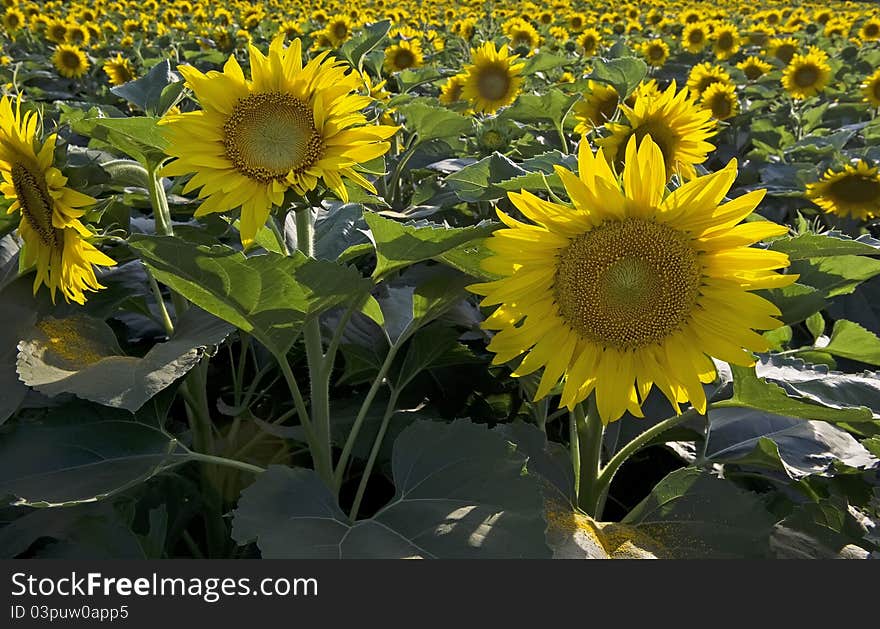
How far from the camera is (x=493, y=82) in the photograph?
3467 millimetres

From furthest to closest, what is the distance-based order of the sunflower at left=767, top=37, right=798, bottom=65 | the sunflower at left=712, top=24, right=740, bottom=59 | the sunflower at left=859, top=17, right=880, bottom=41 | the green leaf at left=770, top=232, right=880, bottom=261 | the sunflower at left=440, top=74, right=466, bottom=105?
the sunflower at left=859, top=17, right=880, bottom=41 → the sunflower at left=712, top=24, right=740, bottom=59 → the sunflower at left=767, top=37, right=798, bottom=65 → the sunflower at left=440, top=74, right=466, bottom=105 → the green leaf at left=770, top=232, right=880, bottom=261

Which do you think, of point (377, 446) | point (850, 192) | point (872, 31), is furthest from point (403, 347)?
point (872, 31)

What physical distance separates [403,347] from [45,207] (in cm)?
73

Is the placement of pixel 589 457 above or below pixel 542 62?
below

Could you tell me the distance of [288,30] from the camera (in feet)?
22.2

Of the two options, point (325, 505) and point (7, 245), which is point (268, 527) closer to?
point (325, 505)

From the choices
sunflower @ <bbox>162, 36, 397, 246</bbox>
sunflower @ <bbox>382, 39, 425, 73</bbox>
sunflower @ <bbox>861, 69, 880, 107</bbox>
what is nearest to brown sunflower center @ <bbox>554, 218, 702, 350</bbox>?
sunflower @ <bbox>162, 36, 397, 246</bbox>

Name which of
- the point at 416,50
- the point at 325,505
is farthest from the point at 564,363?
the point at 416,50

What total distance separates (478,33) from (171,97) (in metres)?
6.39

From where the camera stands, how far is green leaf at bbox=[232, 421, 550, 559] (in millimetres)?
1051

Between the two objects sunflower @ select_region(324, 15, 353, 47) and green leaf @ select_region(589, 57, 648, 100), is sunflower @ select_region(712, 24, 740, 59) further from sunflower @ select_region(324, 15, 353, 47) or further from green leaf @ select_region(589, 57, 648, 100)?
green leaf @ select_region(589, 57, 648, 100)

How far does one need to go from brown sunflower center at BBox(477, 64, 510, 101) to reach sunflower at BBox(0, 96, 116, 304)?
2.39 metres

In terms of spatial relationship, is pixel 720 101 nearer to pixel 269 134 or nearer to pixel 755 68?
pixel 755 68

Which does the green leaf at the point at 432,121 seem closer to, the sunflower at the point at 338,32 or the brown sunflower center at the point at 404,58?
the brown sunflower center at the point at 404,58
